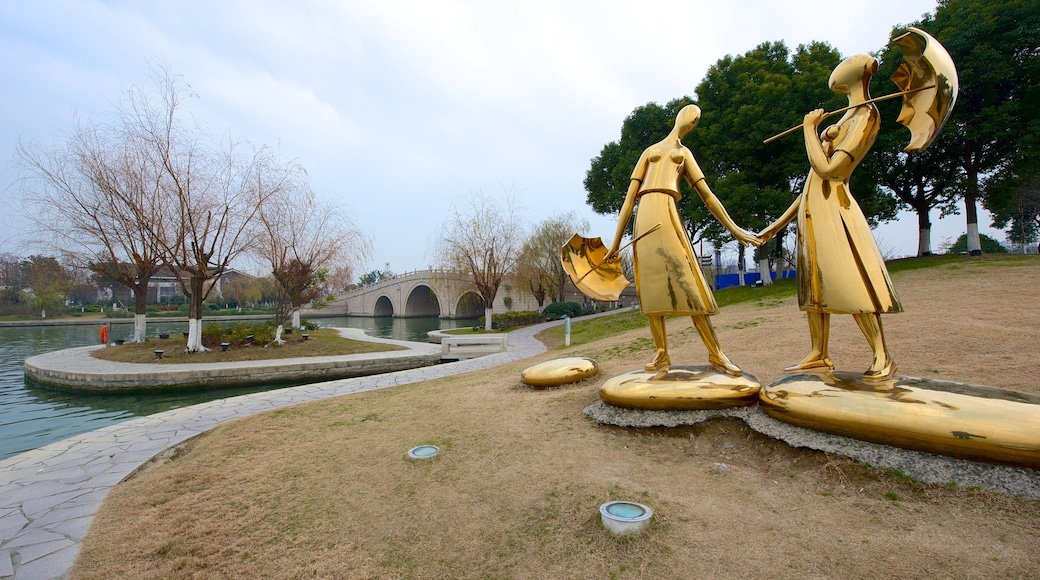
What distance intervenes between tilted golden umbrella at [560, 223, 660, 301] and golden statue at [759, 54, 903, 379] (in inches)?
79.8

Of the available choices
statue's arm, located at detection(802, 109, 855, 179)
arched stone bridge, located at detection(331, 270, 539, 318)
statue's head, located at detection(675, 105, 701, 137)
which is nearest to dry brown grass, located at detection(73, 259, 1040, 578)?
statue's arm, located at detection(802, 109, 855, 179)

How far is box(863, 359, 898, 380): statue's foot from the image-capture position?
3.84 metres

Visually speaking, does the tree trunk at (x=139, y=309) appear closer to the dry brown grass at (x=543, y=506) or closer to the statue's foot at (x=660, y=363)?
the dry brown grass at (x=543, y=506)

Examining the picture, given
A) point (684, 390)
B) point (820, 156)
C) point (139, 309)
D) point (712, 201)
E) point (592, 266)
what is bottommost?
point (684, 390)

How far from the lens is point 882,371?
12.7 feet

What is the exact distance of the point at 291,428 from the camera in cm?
624

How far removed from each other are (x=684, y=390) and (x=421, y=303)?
164 feet

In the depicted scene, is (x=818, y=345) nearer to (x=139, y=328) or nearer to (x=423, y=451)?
(x=423, y=451)

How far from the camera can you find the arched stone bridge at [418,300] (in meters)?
40.8

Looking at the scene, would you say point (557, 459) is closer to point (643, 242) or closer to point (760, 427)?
point (760, 427)

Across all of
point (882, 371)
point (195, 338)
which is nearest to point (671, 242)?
point (882, 371)

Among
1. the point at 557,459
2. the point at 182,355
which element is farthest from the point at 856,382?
the point at 182,355

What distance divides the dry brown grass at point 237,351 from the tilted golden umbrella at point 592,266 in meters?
13.0

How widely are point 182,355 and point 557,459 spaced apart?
15.7m
